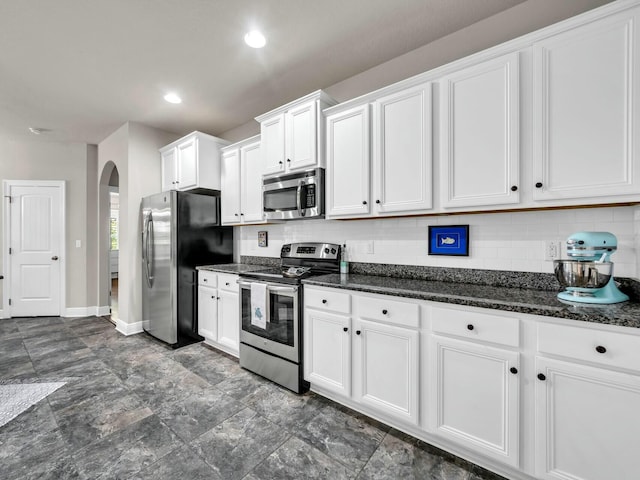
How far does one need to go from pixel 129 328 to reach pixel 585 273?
15.1 feet

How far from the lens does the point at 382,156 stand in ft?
7.27

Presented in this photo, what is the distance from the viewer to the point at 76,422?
6.65 feet

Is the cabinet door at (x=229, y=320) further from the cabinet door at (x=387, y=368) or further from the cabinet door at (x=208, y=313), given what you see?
the cabinet door at (x=387, y=368)

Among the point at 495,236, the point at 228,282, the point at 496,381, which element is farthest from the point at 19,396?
the point at 495,236

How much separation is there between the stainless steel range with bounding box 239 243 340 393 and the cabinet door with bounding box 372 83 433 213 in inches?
33.2

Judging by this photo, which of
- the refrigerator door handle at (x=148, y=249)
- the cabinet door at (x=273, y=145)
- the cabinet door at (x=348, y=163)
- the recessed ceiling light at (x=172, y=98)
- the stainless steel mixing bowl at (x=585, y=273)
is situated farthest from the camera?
the refrigerator door handle at (x=148, y=249)

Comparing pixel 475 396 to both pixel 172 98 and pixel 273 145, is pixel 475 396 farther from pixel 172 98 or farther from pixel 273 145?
pixel 172 98

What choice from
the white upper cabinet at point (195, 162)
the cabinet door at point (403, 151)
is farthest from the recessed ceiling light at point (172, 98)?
the cabinet door at point (403, 151)

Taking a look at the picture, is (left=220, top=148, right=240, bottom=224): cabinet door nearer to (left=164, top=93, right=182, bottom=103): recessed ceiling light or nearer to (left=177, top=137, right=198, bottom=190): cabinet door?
(left=177, top=137, right=198, bottom=190): cabinet door

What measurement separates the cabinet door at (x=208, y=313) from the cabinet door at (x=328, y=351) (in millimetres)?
1371

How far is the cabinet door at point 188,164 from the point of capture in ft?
11.6

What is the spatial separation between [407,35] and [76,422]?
3703mm

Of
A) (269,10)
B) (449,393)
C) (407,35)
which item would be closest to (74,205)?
(269,10)

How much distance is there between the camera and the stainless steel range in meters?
2.36
